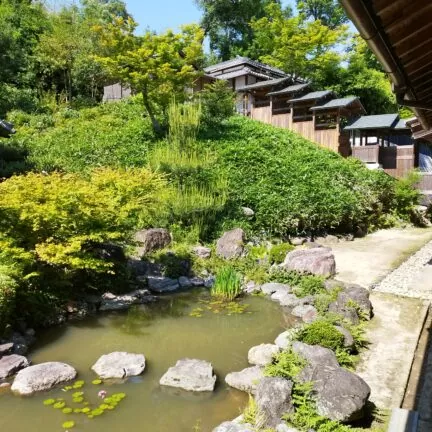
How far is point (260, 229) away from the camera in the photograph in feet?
42.9

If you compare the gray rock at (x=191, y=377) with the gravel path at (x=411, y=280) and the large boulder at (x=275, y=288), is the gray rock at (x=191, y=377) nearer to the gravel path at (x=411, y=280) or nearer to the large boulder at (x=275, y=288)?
the large boulder at (x=275, y=288)

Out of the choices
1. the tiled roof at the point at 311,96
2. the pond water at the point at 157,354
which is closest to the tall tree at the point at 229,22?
the tiled roof at the point at 311,96

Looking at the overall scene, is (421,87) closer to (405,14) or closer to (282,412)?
(405,14)

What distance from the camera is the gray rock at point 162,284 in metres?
9.45

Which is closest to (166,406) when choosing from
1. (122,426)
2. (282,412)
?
(122,426)

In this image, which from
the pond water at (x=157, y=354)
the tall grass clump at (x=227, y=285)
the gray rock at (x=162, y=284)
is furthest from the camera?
the gray rock at (x=162, y=284)

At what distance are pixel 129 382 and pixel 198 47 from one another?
1548 centimetres

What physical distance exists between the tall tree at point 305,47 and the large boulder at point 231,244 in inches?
797

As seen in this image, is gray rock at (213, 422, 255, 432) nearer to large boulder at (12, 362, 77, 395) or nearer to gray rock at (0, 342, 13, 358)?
large boulder at (12, 362, 77, 395)

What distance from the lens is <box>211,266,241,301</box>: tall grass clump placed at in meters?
8.91

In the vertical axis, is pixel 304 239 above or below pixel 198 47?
below

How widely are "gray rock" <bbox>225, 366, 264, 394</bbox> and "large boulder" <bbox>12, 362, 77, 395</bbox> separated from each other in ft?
6.82

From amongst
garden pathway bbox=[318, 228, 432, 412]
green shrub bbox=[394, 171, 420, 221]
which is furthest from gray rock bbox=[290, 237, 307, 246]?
green shrub bbox=[394, 171, 420, 221]

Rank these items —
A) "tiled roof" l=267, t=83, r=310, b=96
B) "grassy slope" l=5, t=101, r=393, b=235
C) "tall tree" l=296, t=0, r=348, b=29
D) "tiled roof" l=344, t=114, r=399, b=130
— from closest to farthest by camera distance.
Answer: "grassy slope" l=5, t=101, r=393, b=235
"tiled roof" l=344, t=114, r=399, b=130
"tiled roof" l=267, t=83, r=310, b=96
"tall tree" l=296, t=0, r=348, b=29
